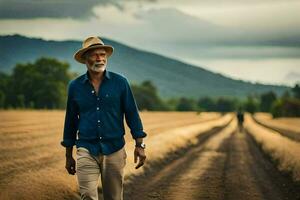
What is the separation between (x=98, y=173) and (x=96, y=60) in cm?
128

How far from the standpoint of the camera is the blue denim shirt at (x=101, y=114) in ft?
21.3

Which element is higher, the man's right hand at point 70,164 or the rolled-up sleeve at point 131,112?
the rolled-up sleeve at point 131,112

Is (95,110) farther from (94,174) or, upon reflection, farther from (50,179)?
(50,179)

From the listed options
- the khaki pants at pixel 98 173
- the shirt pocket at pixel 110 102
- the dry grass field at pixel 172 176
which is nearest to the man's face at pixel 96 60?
the shirt pocket at pixel 110 102

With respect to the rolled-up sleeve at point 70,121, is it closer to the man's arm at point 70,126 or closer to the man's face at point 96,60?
the man's arm at point 70,126

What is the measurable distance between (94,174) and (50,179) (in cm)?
688

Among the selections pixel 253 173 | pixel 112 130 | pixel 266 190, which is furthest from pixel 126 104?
pixel 253 173

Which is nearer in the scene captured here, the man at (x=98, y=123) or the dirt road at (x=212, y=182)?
the man at (x=98, y=123)

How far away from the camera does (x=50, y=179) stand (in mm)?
13094

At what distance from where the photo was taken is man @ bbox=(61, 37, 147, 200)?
6.47 metres

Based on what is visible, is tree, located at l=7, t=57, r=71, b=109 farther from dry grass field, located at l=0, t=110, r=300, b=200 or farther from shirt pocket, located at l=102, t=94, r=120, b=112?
shirt pocket, located at l=102, t=94, r=120, b=112

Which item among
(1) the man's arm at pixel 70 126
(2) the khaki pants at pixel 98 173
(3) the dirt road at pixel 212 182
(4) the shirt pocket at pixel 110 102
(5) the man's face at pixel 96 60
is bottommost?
(3) the dirt road at pixel 212 182

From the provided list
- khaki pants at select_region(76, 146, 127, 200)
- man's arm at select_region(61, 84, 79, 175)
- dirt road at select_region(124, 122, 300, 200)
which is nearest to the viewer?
khaki pants at select_region(76, 146, 127, 200)

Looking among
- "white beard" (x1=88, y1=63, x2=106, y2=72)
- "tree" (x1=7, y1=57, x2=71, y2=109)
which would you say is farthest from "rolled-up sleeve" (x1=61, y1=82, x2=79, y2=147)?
"tree" (x1=7, y1=57, x2=71, y2=109)
